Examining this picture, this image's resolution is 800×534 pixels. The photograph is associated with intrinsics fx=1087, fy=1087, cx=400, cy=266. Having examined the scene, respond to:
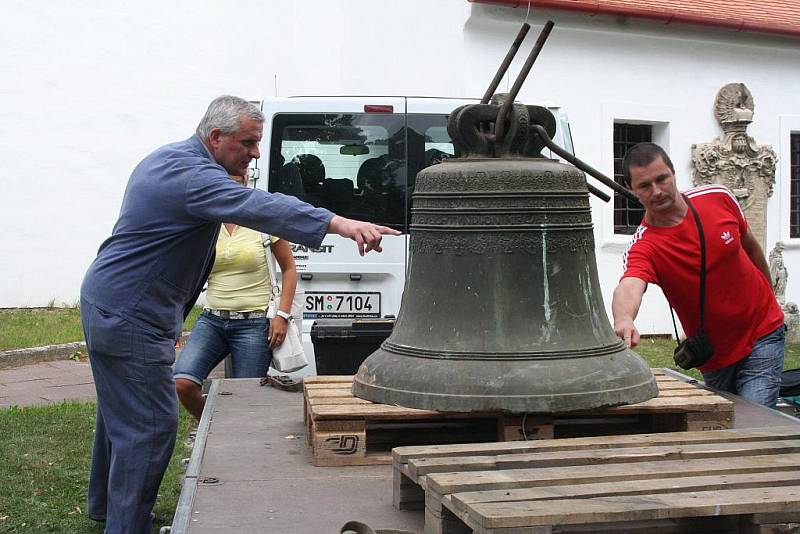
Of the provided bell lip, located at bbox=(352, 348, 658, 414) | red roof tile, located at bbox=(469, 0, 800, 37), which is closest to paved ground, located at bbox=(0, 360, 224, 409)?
bell lip, located at bbox=(352, 348, 658, 414)

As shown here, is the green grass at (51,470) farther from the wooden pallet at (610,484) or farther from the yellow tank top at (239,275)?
the wooden pallet at (610,484)

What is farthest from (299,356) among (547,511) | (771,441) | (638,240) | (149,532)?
(547,511)

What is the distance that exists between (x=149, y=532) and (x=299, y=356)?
6.09ft

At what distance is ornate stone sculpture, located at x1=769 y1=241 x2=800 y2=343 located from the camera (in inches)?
560

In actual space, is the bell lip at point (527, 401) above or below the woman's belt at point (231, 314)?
below

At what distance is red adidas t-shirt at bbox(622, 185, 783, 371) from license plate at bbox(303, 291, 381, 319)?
102 inches

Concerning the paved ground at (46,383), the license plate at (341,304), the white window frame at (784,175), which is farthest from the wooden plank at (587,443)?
the white window frame at (784,175)

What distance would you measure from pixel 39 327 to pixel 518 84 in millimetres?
9970

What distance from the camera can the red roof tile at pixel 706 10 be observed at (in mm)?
13398

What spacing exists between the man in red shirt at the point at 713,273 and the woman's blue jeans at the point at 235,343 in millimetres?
2332

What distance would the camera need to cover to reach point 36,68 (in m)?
13.8

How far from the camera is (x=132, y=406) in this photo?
4336 mm

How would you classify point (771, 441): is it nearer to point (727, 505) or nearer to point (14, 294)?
point (727, 505)

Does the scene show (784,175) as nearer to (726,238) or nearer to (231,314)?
(231,314)
